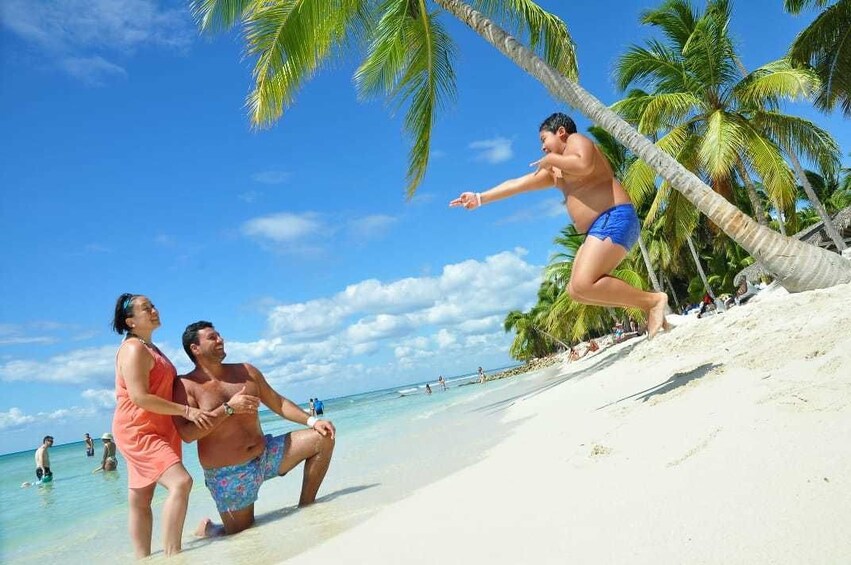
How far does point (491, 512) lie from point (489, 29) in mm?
7540

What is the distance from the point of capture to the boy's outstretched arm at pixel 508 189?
4.54 meters

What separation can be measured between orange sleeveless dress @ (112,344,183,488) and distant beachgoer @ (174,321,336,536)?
0.49ft

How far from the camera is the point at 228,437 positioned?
3736mm

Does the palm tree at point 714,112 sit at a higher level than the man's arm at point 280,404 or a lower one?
higher

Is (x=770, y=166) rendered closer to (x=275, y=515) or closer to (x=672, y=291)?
(x=275, y=515)

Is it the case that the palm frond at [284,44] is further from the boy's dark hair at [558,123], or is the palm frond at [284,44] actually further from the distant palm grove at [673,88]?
the boy's dark hair at [558,123]

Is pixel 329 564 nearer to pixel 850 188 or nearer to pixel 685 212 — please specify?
pixel 685 212

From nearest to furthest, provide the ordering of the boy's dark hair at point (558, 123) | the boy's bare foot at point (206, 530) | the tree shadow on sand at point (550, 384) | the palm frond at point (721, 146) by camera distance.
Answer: the boy's bare foot at point (206, 530)
the boy's dark hair at point (558, 123)
the tree shadow on sand at point (550, 384)
the palm frond at point (721, 146)

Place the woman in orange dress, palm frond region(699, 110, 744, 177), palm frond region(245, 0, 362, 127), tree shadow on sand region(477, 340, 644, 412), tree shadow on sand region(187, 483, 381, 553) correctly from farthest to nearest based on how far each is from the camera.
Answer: palm frond region(699, 110, 744, 177) < tree shadow on sand region(477, 340, 644, 412) < palm frond region(245, 0, 362, 127) < tree shadow on sand region(187, 483, 381, 553) < the woman in orange dress

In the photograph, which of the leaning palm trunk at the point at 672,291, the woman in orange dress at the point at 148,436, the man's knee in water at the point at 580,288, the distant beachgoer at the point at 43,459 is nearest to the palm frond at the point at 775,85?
the man's knee in water at the point at 580,288

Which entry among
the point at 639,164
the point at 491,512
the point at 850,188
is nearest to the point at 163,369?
the point at 491,512

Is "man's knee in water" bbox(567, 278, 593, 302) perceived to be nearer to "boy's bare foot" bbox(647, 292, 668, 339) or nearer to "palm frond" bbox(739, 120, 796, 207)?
"boy's bare foot" bbox(647, 292, 668, 339)

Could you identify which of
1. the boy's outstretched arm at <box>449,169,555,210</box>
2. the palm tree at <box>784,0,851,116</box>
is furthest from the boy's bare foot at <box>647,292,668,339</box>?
the palm tree at <box>784,0,851,116</box>

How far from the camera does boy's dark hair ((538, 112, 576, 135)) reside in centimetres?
436
